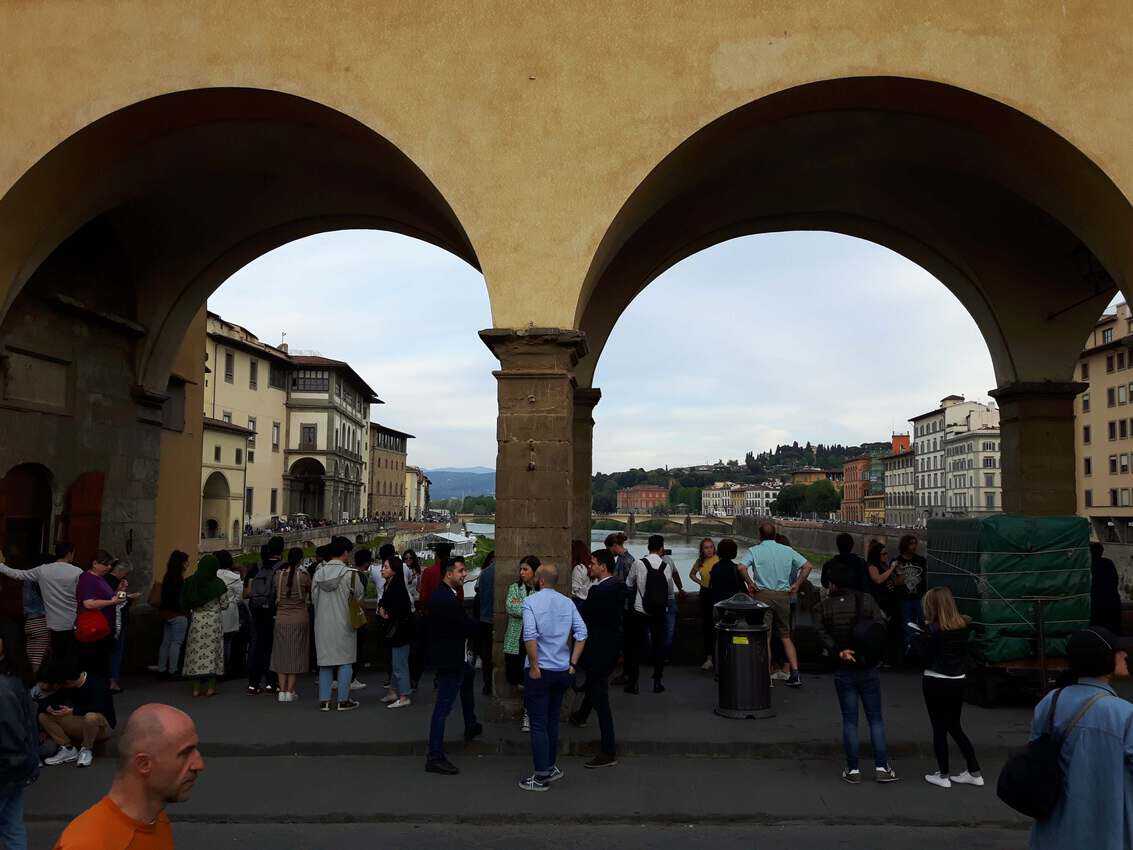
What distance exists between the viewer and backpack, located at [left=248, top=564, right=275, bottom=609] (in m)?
8.98

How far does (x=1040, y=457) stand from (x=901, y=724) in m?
4.86

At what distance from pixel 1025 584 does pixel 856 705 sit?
272 centimetres

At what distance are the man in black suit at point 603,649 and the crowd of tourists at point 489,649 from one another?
1 centimetres

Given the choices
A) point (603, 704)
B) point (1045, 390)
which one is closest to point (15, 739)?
point (603, 704)

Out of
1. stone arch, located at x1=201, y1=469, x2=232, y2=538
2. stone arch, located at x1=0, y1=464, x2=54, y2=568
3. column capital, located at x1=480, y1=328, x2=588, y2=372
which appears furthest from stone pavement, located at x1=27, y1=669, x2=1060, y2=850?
stone arch, located at x1=201, y1=469, x2=232, y2=538

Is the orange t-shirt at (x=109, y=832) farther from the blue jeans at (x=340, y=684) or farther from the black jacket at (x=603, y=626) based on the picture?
the blue jeans at (x=340, y=684)

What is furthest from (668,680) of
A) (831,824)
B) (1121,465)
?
(1121,465)

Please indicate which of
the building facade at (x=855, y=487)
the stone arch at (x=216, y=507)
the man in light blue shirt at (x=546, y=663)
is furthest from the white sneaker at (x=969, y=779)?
the building facade at (x=855, y=487)

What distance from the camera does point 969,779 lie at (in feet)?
19.0

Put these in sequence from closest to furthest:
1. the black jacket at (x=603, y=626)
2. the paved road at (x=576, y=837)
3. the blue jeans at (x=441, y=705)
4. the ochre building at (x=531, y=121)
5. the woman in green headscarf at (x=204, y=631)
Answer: the paved road at (x=576, y=837)
the blue jeans at (x=441, y=705)
the black jacket at (x=603, y=626)
the ochre building at (x=531, y=121)
the woman in green headscarf at (x=204, y=631)

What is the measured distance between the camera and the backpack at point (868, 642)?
5719 millimetres

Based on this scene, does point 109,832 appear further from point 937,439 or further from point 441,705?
point 937,439

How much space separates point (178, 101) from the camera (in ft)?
26.3

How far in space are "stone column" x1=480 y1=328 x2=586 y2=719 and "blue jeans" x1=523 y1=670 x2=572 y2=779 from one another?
4.63 ft
